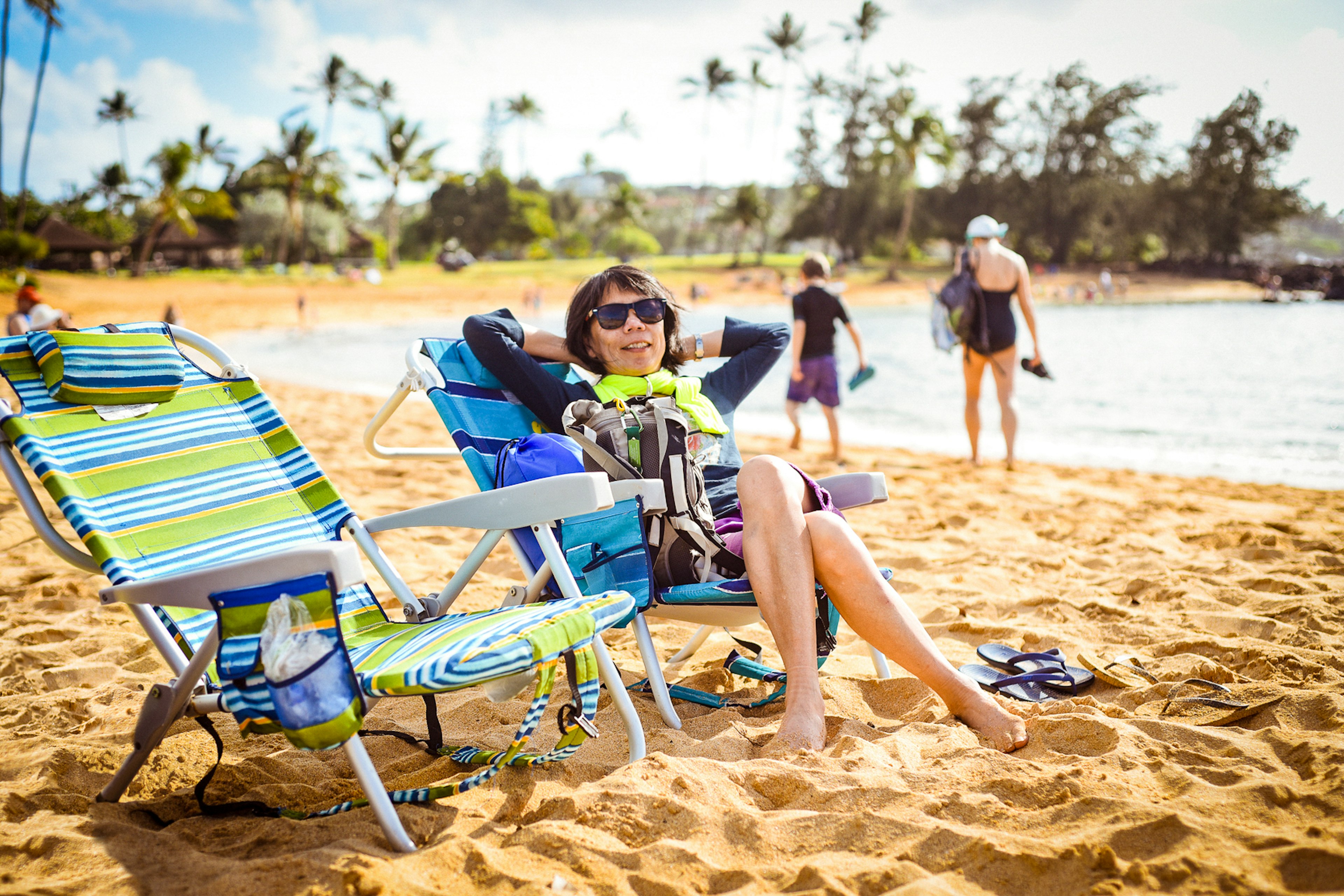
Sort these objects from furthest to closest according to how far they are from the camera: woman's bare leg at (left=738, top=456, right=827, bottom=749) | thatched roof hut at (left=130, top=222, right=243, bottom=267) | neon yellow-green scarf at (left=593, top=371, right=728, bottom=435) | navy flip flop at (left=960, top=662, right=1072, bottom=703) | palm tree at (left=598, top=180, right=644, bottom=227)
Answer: palm tree at (left=598, top=180, right=644, bottom=227)
thatched roof hut at (left=130, top=222, right=243, bottom=267)
neon yellow-green scarf at (left=593, top=371, right=728, bottom=435)
navy flip flop at (left=960, top=662, right=1072, bottom=703)
woman's bare leg at (left=738, top=456, right=827, bottom=749)

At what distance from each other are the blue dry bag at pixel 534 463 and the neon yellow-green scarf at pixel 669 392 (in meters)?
0.33

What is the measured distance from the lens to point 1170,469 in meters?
6.64

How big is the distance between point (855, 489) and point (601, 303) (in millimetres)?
918

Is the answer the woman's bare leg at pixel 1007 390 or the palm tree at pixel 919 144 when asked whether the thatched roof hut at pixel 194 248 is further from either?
the woman's bare leg at pixel 1007 390

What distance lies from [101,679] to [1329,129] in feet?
100

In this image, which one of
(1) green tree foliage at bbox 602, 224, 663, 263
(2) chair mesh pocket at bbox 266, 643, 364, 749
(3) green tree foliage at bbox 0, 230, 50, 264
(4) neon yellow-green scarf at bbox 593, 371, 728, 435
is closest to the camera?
(2) chair mesh pocket at bbox 266, 643, 364, 749

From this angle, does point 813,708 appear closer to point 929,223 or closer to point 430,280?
point 430,280

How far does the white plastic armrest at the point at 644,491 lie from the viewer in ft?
6.87

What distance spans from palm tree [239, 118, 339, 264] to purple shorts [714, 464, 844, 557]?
154ft

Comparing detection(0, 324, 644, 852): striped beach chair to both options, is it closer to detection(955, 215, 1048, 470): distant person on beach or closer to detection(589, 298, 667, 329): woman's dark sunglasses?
detection(589, 298, 667, 329): woman's dark sunglasses

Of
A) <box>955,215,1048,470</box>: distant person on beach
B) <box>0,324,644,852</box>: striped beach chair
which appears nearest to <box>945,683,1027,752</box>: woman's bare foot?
<box>0,324,644,852</box>: striped beach chair

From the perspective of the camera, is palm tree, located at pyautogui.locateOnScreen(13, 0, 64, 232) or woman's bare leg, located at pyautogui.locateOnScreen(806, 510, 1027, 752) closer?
woman's bare leg, located at pyautogui.locateOnScreen(806, 510, 1027, 752)

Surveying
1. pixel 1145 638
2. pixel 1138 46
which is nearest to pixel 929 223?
pixel 1138 46

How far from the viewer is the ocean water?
7.47m
